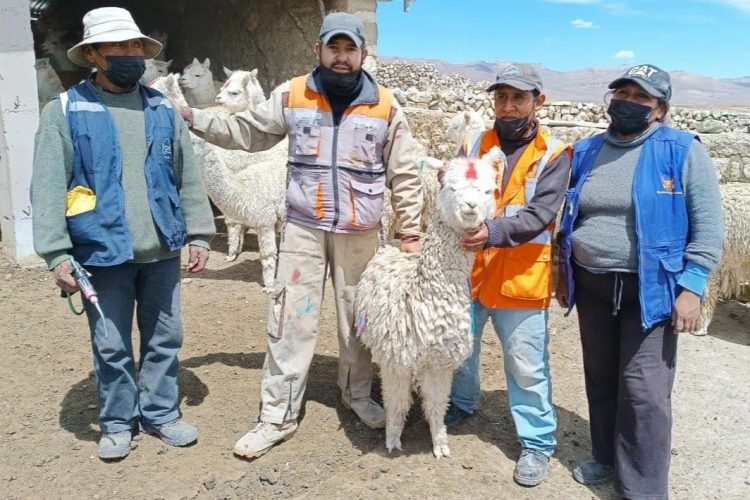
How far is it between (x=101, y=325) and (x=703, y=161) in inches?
119

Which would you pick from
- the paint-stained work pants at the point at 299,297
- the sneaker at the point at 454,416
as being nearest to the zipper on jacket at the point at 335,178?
the paint-stained work pants at the point at 299,297

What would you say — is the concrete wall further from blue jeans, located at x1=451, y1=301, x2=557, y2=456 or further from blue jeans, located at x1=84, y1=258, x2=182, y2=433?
blue jeans, located at x1=451, y1=301, x2=557, y2=456

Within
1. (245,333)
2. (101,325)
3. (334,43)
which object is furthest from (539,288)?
(245,333)

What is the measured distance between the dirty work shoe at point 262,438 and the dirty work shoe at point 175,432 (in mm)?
290

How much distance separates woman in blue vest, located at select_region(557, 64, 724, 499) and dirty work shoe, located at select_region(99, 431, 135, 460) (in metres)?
2.55

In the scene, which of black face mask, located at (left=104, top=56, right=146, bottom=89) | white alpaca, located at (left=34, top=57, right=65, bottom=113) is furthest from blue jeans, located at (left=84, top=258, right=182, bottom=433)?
white alpaca, located at (left=34, top=57, right=65, bottom=113)

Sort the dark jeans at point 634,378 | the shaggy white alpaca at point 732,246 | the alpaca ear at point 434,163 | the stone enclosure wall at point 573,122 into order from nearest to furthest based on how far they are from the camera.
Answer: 1. the dark jeans at point 634,378
2. the alpaca ear at point 434,163
3. the shaggy white alpaca at point 732,246
4. the stone enclosure wall at point 573,122

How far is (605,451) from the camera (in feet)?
10.8

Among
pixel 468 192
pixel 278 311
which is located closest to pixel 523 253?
pixel 468 192

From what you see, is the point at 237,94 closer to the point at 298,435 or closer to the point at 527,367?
the point at 298,435

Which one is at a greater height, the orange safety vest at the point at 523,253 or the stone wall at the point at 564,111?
the stone wall at the point at 564,111

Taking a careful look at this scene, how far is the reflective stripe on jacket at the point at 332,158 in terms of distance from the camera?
328 centimetres

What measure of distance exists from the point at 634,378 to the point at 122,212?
2652 mm

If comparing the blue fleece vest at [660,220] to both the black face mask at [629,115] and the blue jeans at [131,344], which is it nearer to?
the black face mask at [629,115]
